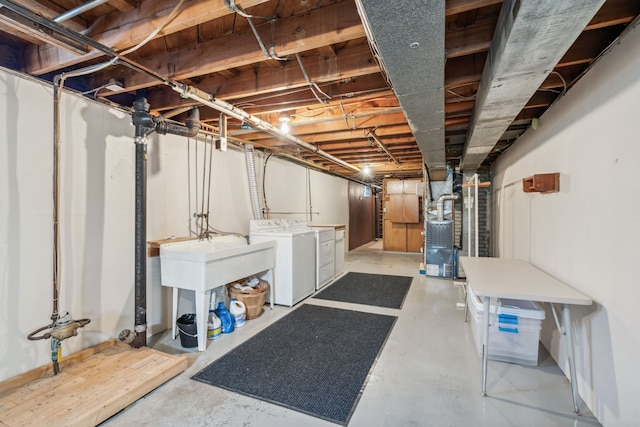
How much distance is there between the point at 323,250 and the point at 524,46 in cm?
347

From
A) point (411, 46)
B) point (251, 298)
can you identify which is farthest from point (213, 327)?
point (411, 46)

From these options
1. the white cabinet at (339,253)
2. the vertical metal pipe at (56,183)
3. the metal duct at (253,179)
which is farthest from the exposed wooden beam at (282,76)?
the white cabinet at (339,253)

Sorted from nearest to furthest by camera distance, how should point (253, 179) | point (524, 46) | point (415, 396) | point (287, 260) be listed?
point (524, 46), point (415, 396), point (287, 260), point (253, 179)

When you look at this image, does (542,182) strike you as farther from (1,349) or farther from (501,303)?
(1,349)

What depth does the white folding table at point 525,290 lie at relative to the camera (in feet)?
5.58

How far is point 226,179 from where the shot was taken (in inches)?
142

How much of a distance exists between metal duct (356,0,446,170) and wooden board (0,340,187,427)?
2.42 meters

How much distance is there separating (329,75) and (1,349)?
2.77 metres

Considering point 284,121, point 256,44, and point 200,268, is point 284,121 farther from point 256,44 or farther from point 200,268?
point 200,268

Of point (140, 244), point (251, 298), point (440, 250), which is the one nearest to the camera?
point (140, 244)

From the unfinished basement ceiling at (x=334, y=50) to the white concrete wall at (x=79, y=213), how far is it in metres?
0.32

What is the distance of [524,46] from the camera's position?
4.17 feet

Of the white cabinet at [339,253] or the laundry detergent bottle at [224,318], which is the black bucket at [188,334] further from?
the white cabinet at [339,253]

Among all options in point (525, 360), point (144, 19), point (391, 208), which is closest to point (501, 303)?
point (525, 360)
